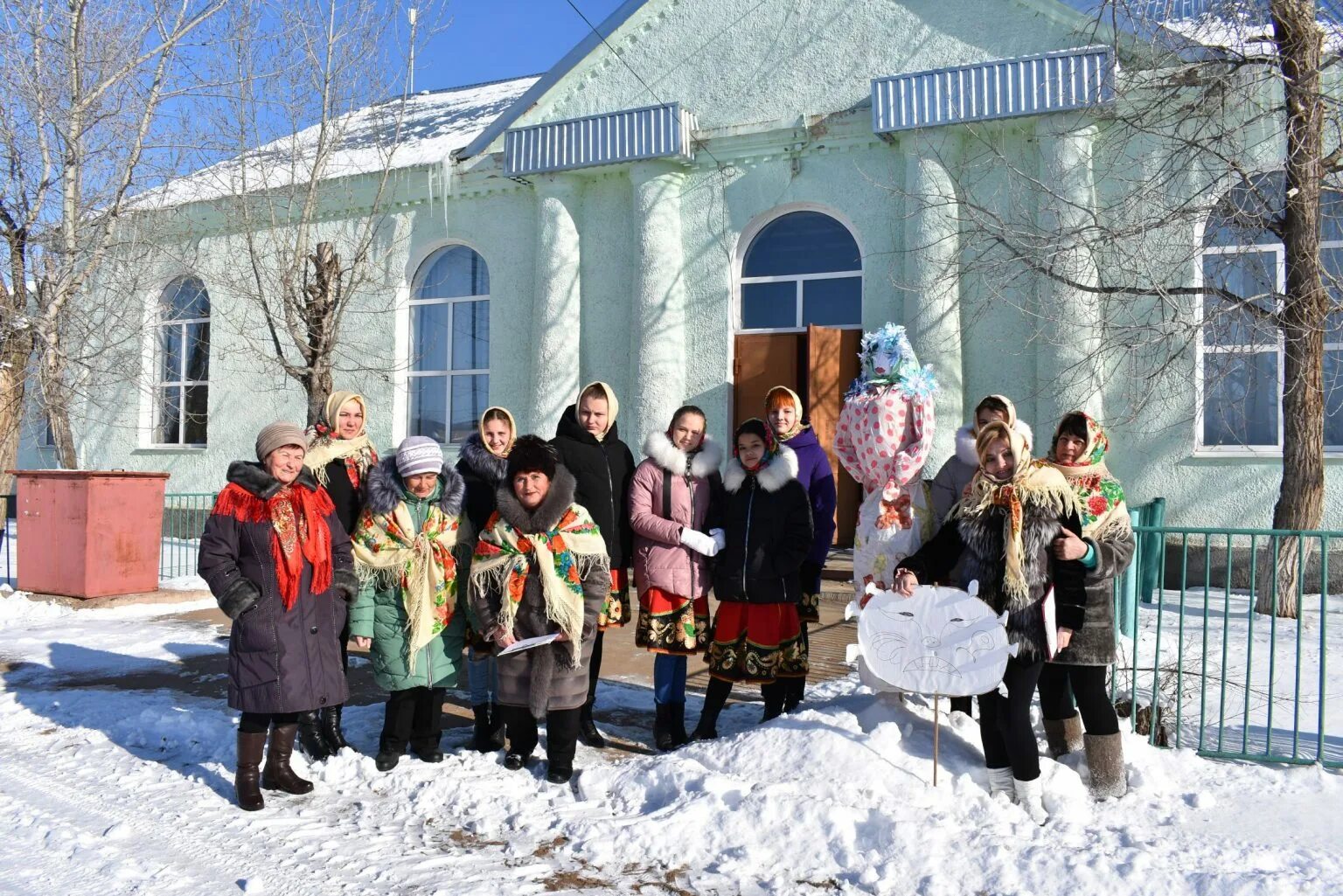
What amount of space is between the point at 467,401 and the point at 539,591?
28.2 feet

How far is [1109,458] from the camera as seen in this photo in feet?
31.1

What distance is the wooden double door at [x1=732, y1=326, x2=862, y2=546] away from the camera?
33.6 ft

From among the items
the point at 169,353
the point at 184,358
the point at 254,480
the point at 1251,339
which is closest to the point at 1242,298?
the point at 1251,339

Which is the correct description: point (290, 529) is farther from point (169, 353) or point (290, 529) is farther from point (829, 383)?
point (169, 353)

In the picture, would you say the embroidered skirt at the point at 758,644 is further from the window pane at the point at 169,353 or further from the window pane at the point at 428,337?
the window pane at the point at 169,353

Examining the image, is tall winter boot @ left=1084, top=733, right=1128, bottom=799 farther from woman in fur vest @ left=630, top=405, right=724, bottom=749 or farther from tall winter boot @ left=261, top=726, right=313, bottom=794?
tall winter boot @ left=261, top=726, right=313, bottom=794

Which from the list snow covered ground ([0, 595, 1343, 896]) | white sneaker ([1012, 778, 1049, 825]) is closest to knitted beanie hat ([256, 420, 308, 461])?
snow covered ground ([0, 595, 1343, 896])

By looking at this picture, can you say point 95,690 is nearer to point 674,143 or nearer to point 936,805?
point 936,805

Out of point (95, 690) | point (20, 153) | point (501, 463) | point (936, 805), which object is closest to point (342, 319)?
point (20, 153)

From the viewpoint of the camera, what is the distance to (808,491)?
5.03 metres

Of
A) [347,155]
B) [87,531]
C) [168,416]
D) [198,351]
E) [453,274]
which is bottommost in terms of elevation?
[87,531]

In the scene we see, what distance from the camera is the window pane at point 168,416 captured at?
576 inches

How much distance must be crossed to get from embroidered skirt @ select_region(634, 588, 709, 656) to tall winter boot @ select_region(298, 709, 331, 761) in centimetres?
155

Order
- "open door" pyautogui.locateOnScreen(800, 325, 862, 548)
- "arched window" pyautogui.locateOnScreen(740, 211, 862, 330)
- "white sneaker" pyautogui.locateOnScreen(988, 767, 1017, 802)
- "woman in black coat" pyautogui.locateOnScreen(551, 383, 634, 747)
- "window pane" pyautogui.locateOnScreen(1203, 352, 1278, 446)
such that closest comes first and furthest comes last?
1. "white sneaker" pyautogui.locateOnScreen(988, 767, 1017, 802)
2. "woman in black coat" pyautogui.locateOnScreen(551, 383, 634, 747)
3. "window pane" pyautogui.locateOnScreen(1203, 352, 1278, 446)
4. "open door" pyautogui.locateOnScreen(800, 325, 862, 548)
5. "arched window" pyautogui.locateOnScreen(740, 211, 862, 330)
